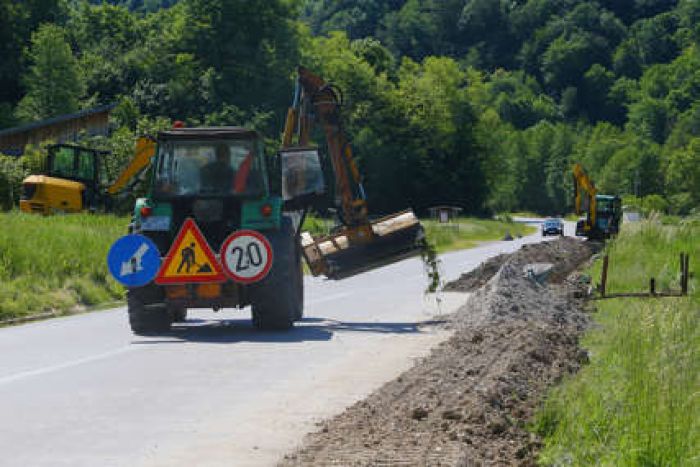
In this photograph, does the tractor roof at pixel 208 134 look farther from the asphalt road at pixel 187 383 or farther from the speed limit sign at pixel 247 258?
the asphalt road at pixel 187 383

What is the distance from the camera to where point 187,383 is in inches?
474

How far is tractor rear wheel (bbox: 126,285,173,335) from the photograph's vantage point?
55.8 feet

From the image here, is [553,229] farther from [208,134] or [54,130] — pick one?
[208,134]

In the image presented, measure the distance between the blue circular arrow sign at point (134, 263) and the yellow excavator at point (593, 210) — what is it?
47387 mm

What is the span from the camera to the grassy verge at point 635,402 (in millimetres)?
7836

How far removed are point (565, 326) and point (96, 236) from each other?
1499cm

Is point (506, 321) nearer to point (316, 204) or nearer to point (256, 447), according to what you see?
point (316, 204)

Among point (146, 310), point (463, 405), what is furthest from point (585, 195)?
point (463, 405)

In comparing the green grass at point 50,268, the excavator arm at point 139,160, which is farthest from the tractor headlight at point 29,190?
the green grass at point 50,268

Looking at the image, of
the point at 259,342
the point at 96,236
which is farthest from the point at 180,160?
the point at 96,236

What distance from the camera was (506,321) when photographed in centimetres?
1733

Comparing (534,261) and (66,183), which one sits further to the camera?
(66,183)

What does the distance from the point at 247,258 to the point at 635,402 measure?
8384 mm

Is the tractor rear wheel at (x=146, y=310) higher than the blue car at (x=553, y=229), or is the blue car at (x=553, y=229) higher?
the tractor rear wheel at (x=146, y=310)
